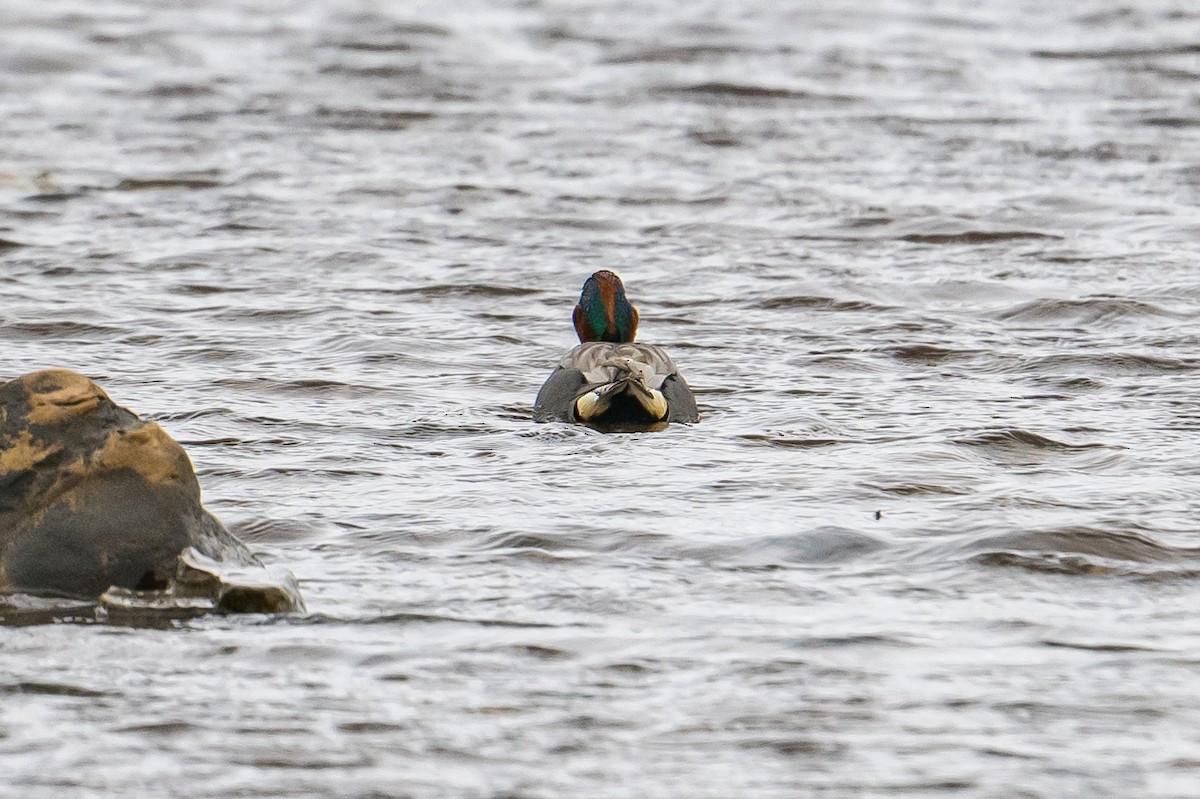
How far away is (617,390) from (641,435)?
0.26 metres

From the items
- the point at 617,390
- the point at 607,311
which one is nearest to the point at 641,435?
the point at 617,390

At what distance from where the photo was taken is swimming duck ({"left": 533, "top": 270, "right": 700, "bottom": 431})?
9.58m

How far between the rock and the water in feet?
0.87

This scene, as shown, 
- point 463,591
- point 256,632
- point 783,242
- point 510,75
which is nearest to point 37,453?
point 256,632

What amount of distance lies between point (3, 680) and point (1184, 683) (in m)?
3.17

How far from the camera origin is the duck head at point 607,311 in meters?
11.1

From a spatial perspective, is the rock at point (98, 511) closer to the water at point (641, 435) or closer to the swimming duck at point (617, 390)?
the water at point (641, 435)

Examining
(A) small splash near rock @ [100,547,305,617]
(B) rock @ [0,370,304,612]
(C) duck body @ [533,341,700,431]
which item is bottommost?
(C) duck body @ [533,341,700,431]

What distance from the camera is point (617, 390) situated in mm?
9578

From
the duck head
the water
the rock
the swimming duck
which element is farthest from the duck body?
the rock

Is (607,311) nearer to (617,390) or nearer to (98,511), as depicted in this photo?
(617,390)

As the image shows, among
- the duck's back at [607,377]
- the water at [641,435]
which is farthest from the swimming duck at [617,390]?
the water at [641,435]

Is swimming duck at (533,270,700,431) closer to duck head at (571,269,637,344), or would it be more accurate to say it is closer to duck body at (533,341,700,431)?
duck body at (533,341,700,431)

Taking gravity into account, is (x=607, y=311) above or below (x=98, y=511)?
below
